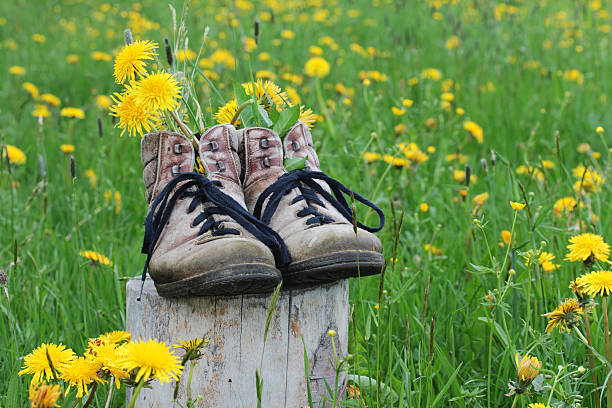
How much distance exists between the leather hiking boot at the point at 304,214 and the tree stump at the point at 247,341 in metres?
0.06

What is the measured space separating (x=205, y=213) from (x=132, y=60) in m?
0.36

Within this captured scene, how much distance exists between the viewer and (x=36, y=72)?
4703 mm

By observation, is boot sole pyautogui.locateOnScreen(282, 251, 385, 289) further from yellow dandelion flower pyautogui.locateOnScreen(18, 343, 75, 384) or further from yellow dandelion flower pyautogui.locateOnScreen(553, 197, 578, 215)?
yellow dandelion flower pyautogui.locateOnScreen(553, 197, 578, 215)

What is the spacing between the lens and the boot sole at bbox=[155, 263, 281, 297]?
1231 millimetres

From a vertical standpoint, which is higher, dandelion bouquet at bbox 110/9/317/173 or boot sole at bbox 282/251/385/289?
dandelion bouquet at bbox 110/9/317/173

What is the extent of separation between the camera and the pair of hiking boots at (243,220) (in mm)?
1260

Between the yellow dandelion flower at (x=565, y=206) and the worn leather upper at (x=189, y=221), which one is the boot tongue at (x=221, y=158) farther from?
the yellow dandelion flower at (x=565, y=206)

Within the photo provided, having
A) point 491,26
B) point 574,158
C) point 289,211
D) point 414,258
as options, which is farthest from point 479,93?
point 289,211

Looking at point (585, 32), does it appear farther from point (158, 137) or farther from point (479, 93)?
point (158, 137)

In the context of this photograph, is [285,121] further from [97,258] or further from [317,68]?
[317,68]

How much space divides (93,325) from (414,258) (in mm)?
942

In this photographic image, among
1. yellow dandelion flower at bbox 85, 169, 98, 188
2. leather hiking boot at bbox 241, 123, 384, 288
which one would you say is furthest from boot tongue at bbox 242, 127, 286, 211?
yellow dandelion flower at bbox 85, 169, 98, 188

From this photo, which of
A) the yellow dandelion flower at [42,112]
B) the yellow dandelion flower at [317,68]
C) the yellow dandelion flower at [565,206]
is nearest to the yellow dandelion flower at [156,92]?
the yellow dandelion flower at [565,206]

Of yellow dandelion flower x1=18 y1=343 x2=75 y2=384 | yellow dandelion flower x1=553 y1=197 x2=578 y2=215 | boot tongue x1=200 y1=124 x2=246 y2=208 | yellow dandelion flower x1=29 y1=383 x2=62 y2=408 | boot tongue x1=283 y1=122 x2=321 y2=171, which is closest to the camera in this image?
yellow dandelion flower x1=29 y1=383 x2=62 y2=408
